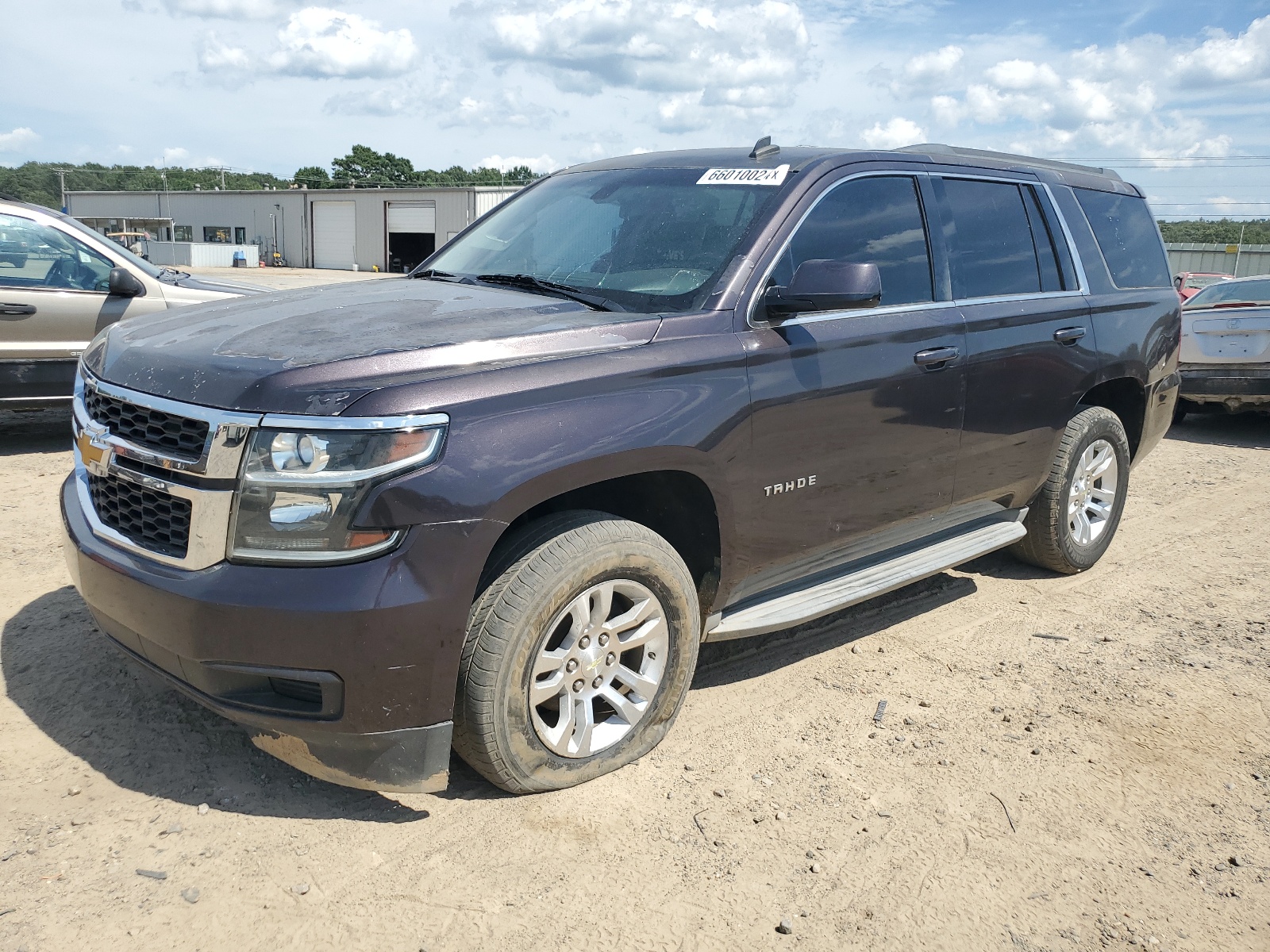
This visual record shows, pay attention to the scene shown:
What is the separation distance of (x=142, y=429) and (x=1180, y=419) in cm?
1119

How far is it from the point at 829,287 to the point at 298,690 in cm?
202

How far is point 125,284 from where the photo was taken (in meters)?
7.32

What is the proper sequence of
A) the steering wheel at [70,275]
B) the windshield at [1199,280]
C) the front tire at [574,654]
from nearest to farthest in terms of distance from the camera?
the front tire at [574,654] < the steering wheel at [70,275] < the windshield at [1199,280]

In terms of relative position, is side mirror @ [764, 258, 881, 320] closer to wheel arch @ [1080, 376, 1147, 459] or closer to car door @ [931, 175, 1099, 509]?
car door @ [931, 175, 1099, 509]

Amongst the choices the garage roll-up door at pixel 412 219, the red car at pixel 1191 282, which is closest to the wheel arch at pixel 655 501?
the red car at pixel 1191 282

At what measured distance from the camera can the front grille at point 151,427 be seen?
265cm

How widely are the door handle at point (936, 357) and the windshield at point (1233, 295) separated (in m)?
7.77

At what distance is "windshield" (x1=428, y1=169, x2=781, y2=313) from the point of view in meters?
3.53

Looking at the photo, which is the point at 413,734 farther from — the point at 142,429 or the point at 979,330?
the point at 979,330

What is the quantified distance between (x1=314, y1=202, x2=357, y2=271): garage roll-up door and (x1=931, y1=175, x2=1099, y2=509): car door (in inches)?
2221

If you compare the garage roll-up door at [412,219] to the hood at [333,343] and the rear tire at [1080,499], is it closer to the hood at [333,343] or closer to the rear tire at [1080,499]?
the rear tire at [1080,499]

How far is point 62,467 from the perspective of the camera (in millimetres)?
6766

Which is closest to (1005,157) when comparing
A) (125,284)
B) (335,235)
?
(125,284)

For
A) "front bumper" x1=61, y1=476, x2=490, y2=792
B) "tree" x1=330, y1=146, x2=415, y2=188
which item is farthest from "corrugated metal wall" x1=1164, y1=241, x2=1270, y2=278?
"tree" x1=330, y1=146, x2=415, y2=188
